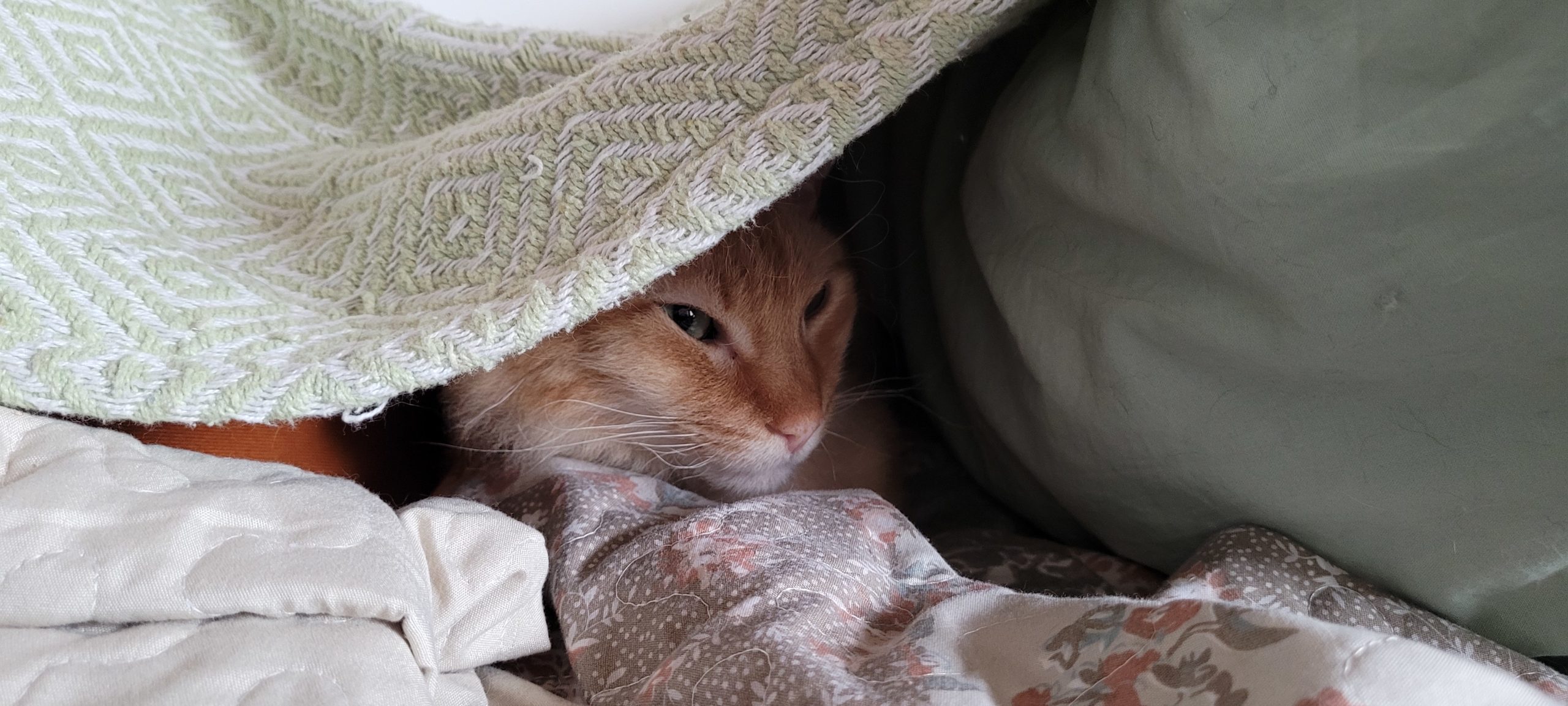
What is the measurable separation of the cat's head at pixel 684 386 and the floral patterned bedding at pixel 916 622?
11 centimetres

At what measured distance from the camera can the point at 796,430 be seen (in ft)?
4.17

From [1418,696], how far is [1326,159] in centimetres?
44

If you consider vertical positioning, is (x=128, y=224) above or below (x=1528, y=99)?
below

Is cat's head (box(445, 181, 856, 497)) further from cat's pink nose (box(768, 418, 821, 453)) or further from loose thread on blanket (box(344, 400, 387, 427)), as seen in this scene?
loose thread on blanket (box(344, 400, 387, 427))

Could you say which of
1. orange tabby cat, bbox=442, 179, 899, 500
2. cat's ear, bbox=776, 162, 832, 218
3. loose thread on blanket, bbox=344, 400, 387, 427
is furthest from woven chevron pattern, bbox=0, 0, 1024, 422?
cat's ear, bbox=776, 162, 832, 218

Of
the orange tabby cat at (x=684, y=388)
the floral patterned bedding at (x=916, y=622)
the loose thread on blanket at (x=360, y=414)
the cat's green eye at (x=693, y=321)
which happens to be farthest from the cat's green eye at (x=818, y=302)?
the loose thread on blanket at (x=360, y=414)

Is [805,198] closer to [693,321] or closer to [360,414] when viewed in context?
[693,321]

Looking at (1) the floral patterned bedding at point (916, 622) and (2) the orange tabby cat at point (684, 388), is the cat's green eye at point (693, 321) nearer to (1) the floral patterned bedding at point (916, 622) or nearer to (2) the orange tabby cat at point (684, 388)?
(2) the orange tabby cat at point (684, 388)

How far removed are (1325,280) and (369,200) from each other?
106 cm

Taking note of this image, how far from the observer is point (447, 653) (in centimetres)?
86

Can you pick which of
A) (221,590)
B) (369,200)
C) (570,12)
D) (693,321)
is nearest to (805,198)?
(693,321)

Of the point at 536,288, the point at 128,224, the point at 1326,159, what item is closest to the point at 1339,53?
the point at 1326,159

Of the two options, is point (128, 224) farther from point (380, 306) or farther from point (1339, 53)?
point (1339, 53)

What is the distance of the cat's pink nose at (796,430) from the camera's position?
49.6 inches
